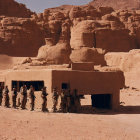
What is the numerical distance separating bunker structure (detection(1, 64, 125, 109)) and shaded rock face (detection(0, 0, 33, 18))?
3961 centimetres

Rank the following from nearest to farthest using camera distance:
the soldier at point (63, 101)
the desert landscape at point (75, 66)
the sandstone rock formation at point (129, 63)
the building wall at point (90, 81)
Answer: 1. the desert landscape at point (75, 66)
2. the soldier at point (63, 101)
3. the building wall at point (90, 81)
4. the sandstone rock formation at point (129, 63)

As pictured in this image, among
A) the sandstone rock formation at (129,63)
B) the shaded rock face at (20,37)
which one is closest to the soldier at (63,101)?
the sandstone rock formation at (129,63)

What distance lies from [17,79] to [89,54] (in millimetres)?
13695

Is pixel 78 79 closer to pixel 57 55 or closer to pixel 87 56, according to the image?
pixel 57 55

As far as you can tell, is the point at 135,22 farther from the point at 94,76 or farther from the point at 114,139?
the point at 114,139

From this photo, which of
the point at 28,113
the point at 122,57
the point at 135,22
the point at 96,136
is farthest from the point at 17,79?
the point at 135,22

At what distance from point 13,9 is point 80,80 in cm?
4485

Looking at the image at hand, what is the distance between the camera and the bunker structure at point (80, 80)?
49.1 ft

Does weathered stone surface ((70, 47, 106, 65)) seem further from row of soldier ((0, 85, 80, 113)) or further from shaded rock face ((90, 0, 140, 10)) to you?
shaded rock face ((90, 0, 140, 10))

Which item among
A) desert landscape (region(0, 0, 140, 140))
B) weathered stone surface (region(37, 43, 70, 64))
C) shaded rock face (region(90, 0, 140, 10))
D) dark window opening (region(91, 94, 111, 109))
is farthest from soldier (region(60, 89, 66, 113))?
shaded rock face (region(90, 0, 140, 10))

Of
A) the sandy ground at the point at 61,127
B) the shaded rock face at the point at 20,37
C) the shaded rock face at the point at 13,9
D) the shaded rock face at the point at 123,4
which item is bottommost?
the sandy ground at the point at 61,127

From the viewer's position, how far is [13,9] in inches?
2243

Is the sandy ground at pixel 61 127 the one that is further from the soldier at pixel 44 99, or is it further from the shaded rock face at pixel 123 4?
the shaded rock face at pixel 123 4

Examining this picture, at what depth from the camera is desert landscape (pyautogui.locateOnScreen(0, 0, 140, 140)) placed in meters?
10.3
